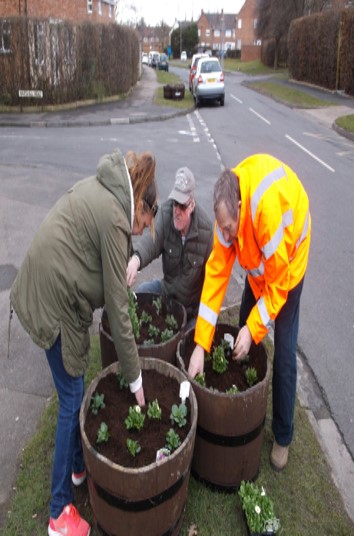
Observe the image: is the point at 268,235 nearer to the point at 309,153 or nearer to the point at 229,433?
the point at 229,433

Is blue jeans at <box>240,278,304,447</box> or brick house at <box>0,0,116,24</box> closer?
blue jeans at <box>240,278,304,447</box>

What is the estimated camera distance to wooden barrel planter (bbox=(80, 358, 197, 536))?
2166 mm

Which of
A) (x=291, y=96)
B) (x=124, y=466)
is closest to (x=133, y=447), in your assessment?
(x=124, y=466)

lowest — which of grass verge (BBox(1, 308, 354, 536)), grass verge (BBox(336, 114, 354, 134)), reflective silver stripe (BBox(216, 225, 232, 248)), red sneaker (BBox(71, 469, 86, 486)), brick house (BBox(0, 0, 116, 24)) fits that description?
grass verge (BBox(1, 308, 354, 536))

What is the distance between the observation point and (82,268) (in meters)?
2.17

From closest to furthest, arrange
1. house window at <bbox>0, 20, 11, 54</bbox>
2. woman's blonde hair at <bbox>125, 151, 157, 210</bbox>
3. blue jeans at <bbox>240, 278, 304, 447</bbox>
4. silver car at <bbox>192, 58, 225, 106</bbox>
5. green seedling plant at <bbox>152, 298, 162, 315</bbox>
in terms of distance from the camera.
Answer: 1. woman's blonde hair at <bbox>125, 151, 157, 210</bbox>
2. blue jeans at <bbox>240, 278, 304, 447</bbox>
3. green seedling plant at <bbox>152, 298, 162, 315</bbox>
4. house window at <bbox>0, 20, 11, 54</bbox>
5. silver car at <bbox>192, 58, 225, 106</bbox>

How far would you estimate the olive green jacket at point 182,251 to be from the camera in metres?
3.57

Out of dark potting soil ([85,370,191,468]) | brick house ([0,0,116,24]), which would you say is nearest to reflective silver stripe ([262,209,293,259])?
dark potting soil ([85,370,191,468])

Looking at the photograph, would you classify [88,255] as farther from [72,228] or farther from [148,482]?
[148,482]

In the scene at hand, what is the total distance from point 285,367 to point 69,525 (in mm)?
1452

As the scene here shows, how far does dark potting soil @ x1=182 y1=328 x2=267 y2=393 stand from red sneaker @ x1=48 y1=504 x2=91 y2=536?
0.99m

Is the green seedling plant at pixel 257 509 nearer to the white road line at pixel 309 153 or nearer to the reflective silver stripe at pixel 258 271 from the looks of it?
the reflective silver stripe at pixel 258 271

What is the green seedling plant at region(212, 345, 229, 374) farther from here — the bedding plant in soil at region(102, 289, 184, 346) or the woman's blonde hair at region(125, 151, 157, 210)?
the woman's blonde hair at region(125, 151, 157, 210)

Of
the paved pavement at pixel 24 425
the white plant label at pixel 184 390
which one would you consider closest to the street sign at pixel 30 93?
the paved pavement at pixel 24 425
